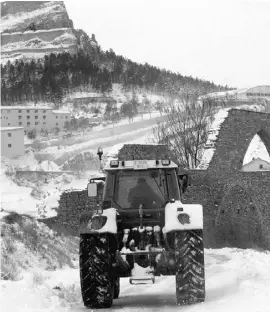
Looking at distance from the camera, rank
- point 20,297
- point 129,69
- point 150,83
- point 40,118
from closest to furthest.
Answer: point 20,297 → point 40,118 → point 150,83 → point 129,69

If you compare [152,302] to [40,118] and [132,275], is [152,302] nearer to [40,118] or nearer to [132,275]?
[132,275]

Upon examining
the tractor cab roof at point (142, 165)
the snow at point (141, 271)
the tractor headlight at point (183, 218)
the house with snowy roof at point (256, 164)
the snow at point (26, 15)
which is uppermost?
the snow at point (26, 15)

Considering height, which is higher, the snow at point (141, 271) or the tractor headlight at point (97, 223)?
the tractor headlight at point (97, 223)

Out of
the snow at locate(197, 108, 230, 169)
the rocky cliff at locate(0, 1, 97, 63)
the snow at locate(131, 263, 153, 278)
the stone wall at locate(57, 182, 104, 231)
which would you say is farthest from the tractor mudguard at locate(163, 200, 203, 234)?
the rocky cliff at locate(0, 1, 97, 63)

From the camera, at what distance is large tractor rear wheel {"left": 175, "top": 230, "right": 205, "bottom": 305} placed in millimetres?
7219

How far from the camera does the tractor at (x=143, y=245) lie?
729 cm

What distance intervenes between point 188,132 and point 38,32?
144 meters

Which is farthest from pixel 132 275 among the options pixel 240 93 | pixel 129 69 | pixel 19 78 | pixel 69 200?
pixel 129 69

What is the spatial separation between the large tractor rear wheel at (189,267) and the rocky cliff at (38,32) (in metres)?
146

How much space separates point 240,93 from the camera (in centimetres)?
7888

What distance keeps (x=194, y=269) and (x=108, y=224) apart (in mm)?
1276

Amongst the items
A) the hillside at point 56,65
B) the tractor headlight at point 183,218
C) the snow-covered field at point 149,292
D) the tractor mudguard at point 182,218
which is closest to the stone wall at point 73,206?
the snow-covered field at point 149,292

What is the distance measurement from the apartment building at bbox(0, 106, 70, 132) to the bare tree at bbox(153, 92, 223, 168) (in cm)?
5258

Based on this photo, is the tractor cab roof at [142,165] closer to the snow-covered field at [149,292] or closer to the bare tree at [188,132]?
the snow-covered field at [149,292]
